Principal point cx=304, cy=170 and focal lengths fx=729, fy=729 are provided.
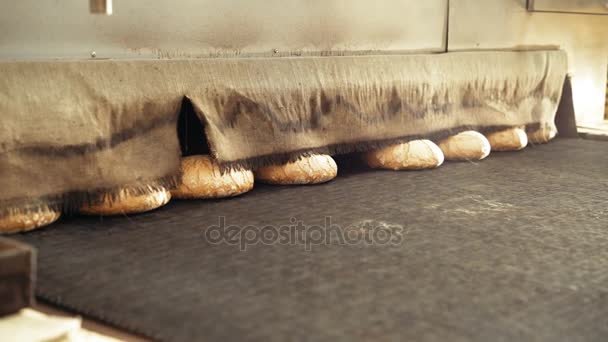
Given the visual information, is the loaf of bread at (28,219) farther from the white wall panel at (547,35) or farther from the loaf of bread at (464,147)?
the white wall panel at (547,35)

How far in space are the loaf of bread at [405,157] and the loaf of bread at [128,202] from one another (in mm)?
1243

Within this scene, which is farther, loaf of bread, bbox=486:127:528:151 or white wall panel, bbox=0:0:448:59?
loaf of bread, bbox=486:127:528:151

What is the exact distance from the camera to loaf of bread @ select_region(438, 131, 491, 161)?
3846mm

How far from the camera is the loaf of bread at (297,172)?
3.14 m

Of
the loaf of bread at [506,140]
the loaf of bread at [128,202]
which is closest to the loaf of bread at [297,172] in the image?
the loaf of bread at [128,202]

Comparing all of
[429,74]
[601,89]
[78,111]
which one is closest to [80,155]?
[78,111]

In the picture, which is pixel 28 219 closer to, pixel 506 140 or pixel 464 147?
pixel 464 147

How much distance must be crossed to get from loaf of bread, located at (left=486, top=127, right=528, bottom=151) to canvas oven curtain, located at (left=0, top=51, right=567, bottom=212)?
0.06m

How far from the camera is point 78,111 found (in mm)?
2541

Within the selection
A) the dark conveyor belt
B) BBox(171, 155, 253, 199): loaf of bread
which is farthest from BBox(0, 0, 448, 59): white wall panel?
the dark conveyor belt

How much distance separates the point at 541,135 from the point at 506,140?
1.33ft

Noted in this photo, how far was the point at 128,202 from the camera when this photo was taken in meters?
2.62

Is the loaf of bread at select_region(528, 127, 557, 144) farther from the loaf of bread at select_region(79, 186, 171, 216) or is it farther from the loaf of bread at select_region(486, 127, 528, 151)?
the loaf of bread at select_region(79, 186, 171, 216)

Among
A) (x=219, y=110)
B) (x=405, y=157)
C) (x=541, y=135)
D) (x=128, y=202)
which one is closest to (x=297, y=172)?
(x=219, y=110)
